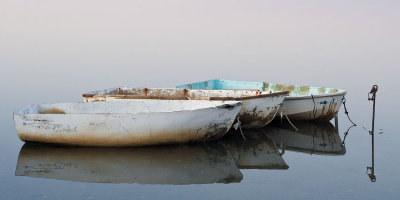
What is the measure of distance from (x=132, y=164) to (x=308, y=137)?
456cm

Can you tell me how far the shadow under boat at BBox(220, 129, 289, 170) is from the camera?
8.77 metres

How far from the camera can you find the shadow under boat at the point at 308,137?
10.0 m

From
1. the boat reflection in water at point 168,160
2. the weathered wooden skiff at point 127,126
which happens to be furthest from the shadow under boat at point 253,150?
the weathered wooden skiff at point 127,126

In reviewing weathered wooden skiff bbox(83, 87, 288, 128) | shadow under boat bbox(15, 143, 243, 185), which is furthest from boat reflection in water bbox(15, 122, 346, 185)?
weathered wooden skiff bbox(83, 87, 288, 128)

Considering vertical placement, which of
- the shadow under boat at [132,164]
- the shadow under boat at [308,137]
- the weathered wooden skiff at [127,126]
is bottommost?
the shadow under boat at [308,137]

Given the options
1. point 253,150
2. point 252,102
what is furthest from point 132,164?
point 252,102

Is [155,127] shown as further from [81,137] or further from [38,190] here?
[38,190]

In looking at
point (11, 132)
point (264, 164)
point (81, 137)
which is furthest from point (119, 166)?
point (11, 132)

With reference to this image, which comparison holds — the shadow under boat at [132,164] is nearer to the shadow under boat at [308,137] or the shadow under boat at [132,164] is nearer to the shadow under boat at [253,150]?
the shadow under boat at [253,150]

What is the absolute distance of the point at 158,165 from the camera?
27.6 ft

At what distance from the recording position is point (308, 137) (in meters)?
11.0

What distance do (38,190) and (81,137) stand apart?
7.12ft

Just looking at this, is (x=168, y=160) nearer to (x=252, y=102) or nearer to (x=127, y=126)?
(x=127, y=126)

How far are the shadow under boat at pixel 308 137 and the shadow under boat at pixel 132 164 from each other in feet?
5.90
